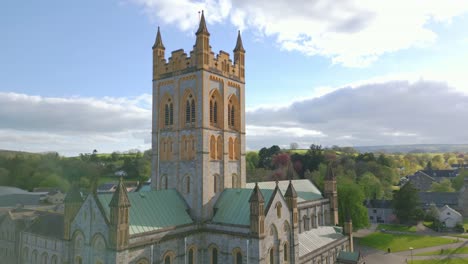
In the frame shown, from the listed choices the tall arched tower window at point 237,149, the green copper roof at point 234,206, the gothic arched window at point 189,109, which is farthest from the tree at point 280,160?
the gothic arched window at point 189,109

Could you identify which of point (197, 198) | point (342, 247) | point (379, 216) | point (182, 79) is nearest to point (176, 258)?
point (197, 198)

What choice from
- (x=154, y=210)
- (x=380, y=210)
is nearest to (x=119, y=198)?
(x=154, y=210)

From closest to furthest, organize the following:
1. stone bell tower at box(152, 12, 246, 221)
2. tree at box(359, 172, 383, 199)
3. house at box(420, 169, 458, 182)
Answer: stone bell tower at box(152, 12, 246, 221) < tree at box(359, 172, 383, 199) < house at box(420, 169, 458, 182)

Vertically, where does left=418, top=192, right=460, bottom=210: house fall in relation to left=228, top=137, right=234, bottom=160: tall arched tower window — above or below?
below

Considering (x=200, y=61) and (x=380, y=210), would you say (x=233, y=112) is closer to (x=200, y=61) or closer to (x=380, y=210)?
(x=200, y=61)

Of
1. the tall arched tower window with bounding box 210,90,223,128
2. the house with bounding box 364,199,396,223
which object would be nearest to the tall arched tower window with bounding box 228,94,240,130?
the tall arched tower window with bounding box 210,90,223,128

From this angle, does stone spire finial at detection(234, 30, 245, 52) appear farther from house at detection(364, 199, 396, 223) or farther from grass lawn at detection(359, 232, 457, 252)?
house at detection(364, 199, 396, 223)
